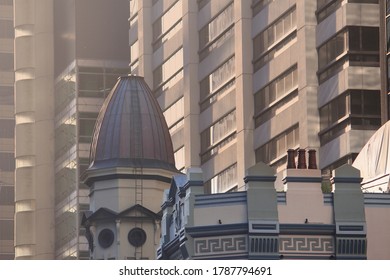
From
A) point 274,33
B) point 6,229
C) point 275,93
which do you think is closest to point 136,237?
point 275,93

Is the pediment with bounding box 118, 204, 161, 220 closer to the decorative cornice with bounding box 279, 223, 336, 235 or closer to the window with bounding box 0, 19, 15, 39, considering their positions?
the decorative cornice with bounding box 279, 223, 336, 235

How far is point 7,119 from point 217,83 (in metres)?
54.7

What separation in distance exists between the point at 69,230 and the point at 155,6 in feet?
78.0

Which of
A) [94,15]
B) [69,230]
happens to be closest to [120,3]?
[94,15]

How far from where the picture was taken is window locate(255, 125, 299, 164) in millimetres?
99562

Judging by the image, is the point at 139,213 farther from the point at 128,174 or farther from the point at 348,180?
the point at 348,180

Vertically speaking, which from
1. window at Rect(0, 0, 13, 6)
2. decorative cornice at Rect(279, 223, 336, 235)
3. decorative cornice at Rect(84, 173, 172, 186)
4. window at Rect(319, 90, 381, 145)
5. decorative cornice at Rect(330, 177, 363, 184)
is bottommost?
decorative cornice at Rect(279, 223, 336, 235)

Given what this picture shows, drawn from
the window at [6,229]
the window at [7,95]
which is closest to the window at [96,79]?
the window at [7,95]

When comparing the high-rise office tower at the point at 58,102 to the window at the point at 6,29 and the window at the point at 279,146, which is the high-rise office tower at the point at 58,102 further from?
the window at the point at 279,146

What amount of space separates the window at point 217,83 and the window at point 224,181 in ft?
16.9

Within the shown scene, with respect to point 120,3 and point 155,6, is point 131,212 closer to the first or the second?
point 155,6

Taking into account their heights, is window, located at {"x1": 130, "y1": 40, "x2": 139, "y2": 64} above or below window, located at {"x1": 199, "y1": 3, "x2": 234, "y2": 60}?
above

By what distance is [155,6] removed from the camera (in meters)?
129

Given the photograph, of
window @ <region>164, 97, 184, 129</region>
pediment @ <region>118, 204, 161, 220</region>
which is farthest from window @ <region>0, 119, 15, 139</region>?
pediment @ <region>118, 204, 161, 220</region>
